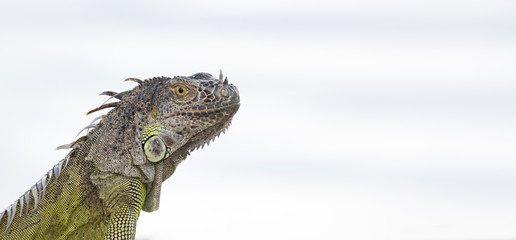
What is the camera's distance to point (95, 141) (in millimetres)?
7020

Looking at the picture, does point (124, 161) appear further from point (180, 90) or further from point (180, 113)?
point (180, 90)

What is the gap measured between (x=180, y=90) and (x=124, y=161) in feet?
2.36

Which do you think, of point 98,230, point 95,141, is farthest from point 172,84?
point 98,230

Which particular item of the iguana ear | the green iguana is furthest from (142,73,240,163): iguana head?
the iguana ear

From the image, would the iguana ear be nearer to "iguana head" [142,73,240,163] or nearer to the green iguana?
the green iguana

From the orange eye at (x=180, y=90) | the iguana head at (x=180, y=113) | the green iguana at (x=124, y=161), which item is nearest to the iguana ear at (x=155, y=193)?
the green iguana at (x=124, y=161)

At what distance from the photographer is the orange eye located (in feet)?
22.5

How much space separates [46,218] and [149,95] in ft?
4.32

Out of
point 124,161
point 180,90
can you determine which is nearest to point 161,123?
point 180,90

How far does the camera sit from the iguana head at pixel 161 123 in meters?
6.83

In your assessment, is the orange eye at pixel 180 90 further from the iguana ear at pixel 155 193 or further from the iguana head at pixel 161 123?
the iguana ear at pixel 155 193

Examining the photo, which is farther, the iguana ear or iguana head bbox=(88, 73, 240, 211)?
the iguana ear

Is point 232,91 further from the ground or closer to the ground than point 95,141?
further from the ground

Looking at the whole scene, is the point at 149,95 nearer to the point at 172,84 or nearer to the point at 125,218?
the point at 172,84
